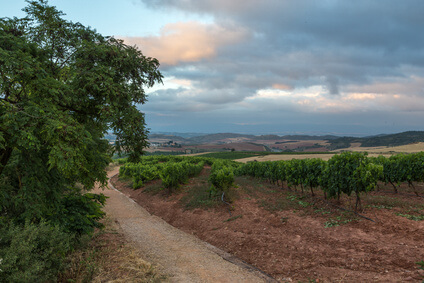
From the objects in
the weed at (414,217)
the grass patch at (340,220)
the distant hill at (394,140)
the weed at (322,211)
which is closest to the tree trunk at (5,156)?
the grass patch at (340,220)

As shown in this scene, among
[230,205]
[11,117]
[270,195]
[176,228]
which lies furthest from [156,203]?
[11,117]

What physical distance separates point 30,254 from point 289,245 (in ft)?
27.5

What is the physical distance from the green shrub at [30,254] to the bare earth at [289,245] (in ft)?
11.3

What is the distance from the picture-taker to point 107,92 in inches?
294

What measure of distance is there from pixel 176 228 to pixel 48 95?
9742 mm

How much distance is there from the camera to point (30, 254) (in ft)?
19.7

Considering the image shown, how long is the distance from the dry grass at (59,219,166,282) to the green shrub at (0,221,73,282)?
518 millimetres

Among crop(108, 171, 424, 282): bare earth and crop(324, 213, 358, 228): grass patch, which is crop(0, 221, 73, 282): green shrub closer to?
crop(108, 171, 424, 282): bare earth

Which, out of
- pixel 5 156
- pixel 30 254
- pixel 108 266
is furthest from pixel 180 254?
pixel 5 156

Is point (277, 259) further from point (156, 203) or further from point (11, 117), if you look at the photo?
point (156, 203)

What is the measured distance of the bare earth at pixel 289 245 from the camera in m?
6.90

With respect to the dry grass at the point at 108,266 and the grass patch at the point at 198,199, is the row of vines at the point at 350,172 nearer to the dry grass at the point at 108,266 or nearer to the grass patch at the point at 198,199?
the grass patch at the point at 198,199

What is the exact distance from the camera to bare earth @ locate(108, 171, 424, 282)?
22.6 feet

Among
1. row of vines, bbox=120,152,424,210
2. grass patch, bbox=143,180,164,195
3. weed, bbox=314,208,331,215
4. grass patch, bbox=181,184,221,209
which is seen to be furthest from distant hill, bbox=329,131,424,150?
weed, bbox=314,208,331,215
